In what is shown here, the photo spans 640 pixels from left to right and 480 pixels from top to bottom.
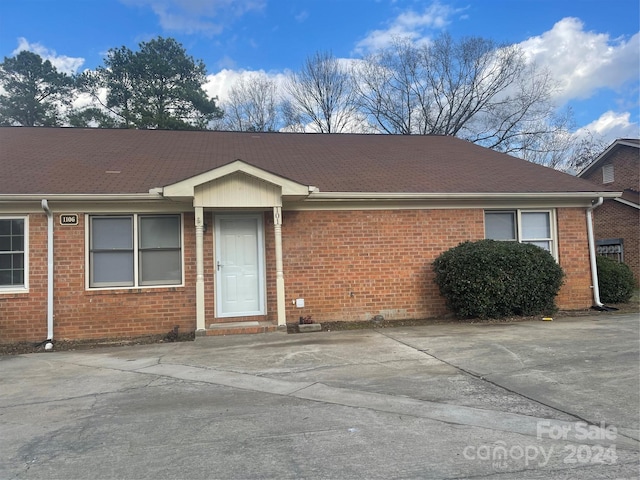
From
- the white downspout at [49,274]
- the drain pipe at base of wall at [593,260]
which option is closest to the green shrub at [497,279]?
the drain pipe at base of wall at [593,260]

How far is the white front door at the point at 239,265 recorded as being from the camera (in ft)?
30.2

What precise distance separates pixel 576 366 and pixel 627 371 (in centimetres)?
52

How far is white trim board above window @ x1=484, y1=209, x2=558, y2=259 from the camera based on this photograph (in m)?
10.5

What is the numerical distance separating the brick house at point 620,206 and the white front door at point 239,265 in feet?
50.7

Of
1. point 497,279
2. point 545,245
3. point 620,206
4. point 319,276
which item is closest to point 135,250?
point 319,276

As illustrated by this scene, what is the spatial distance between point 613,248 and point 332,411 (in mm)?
20630

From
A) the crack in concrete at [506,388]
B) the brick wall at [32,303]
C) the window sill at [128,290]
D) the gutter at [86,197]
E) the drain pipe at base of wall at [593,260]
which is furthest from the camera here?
the drain pipe at base of wall at [593,260]

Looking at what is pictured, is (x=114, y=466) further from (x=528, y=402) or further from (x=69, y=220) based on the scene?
(x=69, y=220)

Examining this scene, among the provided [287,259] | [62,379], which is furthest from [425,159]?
[62,379]

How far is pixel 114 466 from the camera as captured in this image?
327 centimetres

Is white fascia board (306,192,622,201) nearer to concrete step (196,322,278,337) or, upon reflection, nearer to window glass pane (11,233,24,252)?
concrete step (196,322,278,337)

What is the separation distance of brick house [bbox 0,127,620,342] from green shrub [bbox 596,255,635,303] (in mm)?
956

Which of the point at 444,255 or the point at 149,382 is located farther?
the point at 444,255

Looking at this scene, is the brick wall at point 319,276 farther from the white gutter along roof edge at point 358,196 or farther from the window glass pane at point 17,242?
the white gutter along roof edge at point 358,196
